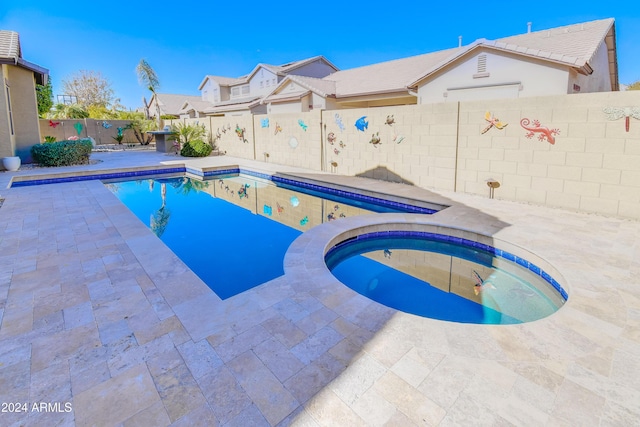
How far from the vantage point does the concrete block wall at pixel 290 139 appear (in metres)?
11.9

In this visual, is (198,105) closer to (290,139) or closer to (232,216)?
(290,139)

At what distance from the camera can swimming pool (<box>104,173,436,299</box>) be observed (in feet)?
16.7

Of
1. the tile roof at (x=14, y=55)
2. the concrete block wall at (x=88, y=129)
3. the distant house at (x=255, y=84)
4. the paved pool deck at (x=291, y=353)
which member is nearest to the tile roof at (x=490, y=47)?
the distant house at (x=255, y=84)

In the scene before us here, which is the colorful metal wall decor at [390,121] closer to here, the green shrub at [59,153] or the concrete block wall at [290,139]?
the concrete block wall at [290,139]

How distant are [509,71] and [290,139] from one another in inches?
325

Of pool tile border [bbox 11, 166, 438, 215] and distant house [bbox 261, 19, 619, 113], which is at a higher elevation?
distant house [bbox 261, 19, 619, 113]

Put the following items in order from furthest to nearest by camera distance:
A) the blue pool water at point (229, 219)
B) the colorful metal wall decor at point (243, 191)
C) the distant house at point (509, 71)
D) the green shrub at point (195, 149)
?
1. the green shrub at point (195, 149)
2. the distant house at point (509, 71)
3. the colorful metal wall decor at point (243, 191)
4. the blue pool water at point (229, 219)

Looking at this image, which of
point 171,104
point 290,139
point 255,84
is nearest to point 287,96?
point 290,139

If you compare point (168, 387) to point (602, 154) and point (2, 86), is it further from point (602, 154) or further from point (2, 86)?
point (2, 86)

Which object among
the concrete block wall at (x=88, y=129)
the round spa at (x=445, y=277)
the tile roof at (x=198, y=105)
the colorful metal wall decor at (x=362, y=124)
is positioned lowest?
the round spa at (x=445, y=277)

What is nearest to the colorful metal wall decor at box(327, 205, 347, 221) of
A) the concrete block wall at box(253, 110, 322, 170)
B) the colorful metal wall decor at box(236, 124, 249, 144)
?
the concrete block wall at box(253, 110, 322, 170)

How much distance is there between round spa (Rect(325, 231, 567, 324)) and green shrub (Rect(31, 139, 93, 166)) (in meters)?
12.8

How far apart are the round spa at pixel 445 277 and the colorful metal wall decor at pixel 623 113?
3.24 metres

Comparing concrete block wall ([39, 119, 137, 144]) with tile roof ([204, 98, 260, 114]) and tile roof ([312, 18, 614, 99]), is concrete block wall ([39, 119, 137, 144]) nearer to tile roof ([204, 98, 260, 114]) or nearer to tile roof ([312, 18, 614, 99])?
tile roof ([204, 98, 260, 114])
